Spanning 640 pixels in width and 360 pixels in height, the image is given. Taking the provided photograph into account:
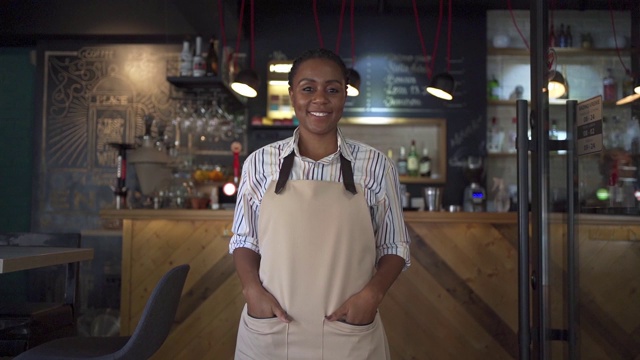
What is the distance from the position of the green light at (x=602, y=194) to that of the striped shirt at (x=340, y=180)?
19.3 inches

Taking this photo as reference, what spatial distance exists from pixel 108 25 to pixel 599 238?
550 cm

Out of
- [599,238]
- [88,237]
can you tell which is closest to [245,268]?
[599,238]

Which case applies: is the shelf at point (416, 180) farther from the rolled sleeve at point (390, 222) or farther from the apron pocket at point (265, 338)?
the apron pocket at point (265, 338)

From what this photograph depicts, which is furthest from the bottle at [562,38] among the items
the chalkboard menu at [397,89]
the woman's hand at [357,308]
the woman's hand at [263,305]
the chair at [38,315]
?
the chalkboard menu at [397,89]

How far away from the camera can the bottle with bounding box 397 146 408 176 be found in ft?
20.0

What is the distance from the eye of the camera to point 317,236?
62.5 inches

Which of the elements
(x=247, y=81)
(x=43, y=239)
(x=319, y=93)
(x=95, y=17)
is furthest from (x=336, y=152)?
(x=95, y=17)

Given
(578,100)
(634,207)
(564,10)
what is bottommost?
(634,207)

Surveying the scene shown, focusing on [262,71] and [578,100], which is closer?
[578,100]

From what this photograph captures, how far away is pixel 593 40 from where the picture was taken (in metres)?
1.64

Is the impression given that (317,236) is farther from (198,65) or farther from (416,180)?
(416,180)

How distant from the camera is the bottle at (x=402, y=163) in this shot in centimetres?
611

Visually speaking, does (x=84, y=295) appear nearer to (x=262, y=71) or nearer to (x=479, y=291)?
(x=262, y=71)

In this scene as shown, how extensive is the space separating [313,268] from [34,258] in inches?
51.1
